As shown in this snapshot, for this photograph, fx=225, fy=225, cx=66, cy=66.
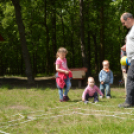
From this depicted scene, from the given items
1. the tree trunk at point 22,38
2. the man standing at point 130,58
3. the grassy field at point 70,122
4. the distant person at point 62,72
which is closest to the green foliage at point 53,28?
the tree trunk at point 22,38

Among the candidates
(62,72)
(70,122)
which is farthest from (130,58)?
(70,122)

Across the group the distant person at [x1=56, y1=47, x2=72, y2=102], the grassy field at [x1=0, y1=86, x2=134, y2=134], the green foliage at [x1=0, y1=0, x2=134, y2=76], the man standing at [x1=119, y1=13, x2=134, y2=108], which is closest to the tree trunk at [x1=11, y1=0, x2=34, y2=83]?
the green foliage at [x1=0, y1=0, x2=134, y2=76]

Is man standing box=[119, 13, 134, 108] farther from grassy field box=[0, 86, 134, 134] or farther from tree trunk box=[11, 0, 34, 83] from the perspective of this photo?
tree trunk box=[11, 0, 34, 83]

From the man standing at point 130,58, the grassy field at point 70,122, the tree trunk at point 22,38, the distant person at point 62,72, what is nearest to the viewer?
the grassy field at point 70,122

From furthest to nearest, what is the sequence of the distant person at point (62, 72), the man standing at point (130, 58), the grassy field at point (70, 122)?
1. the distant person at point (62, 72)
2. the man standing at point (130, 58)
3. the grassy field at point (70, 122)

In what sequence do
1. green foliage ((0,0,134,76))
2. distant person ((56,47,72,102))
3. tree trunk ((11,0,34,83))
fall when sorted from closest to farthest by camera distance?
1. distant person ((56,47,72,102))
2. tree trunk ((11,0,34,83))
3. green foliage ((0,0,134,76))

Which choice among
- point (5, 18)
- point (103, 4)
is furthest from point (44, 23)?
point (103, 4)

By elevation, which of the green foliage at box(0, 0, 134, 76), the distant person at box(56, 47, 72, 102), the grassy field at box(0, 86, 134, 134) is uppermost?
the green foliage at box(0, 0, 134, 76)

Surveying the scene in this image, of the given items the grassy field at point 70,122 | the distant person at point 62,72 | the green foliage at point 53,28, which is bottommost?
the grassy field at point 70,122

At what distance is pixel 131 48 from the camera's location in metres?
4.80

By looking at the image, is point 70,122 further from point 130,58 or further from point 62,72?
point 62,72

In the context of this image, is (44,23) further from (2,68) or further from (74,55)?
(2,68)

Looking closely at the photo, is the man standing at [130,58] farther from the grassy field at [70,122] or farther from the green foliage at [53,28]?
the green foliage at [53,28]

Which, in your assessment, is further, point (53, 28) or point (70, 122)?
point (53, 28)
